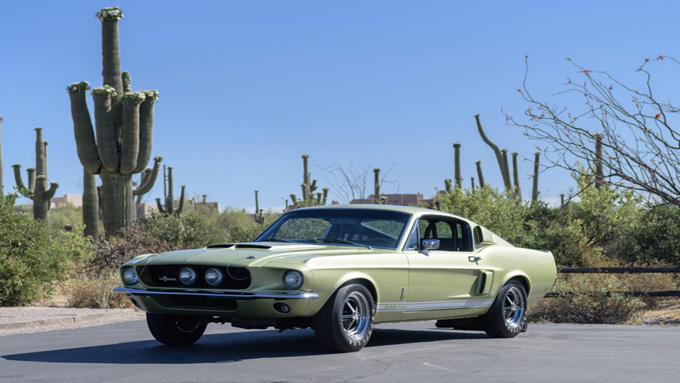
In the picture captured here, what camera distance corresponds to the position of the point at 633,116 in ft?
49.2

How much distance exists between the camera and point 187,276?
8.25 metres

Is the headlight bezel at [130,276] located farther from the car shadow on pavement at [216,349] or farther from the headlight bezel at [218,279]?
the headlight bezel at [218,279]

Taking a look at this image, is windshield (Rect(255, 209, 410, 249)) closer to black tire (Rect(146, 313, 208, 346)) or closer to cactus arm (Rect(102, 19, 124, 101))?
black tire (Rect(146, 313, 208, 346))

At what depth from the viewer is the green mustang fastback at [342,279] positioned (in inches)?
315

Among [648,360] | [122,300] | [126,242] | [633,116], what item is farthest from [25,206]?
[648,360]

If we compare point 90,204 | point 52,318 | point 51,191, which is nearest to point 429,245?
point 52,318

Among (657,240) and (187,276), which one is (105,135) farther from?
(187,276)

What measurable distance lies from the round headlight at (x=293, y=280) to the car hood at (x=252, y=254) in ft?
0.40

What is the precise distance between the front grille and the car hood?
0.23 ft

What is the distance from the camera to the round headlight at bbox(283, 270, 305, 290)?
791 cm

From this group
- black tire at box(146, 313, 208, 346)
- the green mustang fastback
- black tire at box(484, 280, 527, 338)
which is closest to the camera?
the green mustang fastback

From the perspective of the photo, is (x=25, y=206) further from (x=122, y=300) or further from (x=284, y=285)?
(x=284, y=285)

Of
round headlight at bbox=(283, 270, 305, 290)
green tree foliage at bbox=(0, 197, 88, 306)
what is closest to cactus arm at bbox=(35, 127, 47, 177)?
green tree foliage at bbox=(0, 197, 88, 306)

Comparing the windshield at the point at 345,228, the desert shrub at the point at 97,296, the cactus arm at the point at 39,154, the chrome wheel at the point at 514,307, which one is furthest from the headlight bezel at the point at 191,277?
the cactus arm at the point at 39,154
